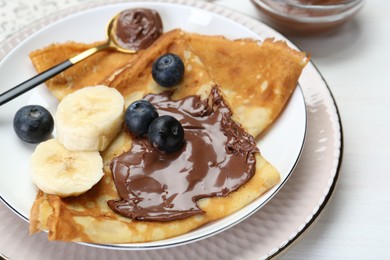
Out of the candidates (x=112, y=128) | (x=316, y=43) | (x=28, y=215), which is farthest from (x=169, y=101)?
(x=316, y=43)

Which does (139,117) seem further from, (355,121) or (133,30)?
(355,121)

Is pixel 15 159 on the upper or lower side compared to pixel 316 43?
upper

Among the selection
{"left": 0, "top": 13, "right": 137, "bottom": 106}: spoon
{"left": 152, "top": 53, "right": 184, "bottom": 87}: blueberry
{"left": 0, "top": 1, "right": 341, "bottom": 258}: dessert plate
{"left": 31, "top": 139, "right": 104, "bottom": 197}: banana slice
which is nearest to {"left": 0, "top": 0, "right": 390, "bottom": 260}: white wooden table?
{"left": 0, "top": 1, "right": 341, "bottom": 258}: dessert plate

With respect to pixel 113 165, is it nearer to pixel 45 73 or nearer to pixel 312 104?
pixel 45 73

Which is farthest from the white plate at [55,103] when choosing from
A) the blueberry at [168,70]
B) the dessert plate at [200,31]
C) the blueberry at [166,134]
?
the blueberry at [168,70]

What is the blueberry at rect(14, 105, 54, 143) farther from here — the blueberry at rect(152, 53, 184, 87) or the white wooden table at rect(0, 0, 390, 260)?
the blueberry at rect(152, 53, 184, 87)

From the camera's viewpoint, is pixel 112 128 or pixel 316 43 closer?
pixel 112 128
